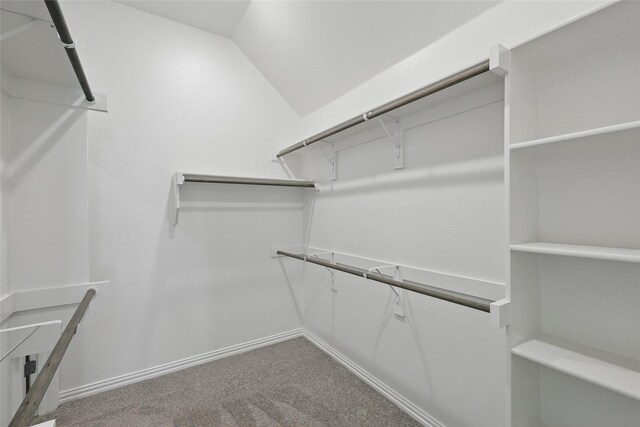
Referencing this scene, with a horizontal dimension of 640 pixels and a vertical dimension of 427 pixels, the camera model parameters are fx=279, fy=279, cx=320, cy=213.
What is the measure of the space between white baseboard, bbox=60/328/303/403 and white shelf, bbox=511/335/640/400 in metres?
1.97

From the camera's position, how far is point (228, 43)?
7.62ft

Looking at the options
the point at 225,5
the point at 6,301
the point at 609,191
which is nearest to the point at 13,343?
the point at 6,301

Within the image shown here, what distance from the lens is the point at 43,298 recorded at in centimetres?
137

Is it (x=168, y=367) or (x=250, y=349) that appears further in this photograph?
(x=250, y=349)

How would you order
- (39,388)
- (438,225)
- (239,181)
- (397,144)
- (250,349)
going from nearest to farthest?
(39,388) < (438,225) < (397,144) < (239,181) < (250,349)

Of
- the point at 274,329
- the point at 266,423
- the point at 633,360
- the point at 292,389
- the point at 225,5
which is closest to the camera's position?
the point at 633,360

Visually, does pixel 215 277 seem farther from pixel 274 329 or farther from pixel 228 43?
pixel 228 43

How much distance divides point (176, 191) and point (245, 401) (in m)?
1.44

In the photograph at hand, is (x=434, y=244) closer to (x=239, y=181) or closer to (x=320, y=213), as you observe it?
(x=320, y=213)

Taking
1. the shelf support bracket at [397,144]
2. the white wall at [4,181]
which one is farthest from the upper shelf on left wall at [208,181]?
the shelf support bracket at [397,144]

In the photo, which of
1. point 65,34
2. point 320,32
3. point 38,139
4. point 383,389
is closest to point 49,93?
point 38,139

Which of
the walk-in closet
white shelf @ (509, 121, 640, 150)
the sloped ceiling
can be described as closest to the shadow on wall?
the walk-in closet

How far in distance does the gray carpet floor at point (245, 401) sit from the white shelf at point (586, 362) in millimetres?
913

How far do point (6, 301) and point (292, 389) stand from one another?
5.02 ft
